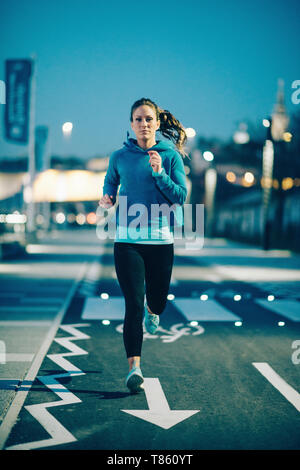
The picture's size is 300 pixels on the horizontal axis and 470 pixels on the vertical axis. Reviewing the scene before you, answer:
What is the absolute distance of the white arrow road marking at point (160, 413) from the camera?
4.33 m

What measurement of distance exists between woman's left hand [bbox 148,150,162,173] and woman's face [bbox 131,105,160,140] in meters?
0.37

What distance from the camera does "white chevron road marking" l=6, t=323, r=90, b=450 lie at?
3877mm

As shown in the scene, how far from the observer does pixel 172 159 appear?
5.06 metres

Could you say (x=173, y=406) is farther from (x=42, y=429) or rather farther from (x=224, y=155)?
(x=224, y=155)

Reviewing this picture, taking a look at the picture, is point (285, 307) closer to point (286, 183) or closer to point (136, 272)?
point (136, 272)

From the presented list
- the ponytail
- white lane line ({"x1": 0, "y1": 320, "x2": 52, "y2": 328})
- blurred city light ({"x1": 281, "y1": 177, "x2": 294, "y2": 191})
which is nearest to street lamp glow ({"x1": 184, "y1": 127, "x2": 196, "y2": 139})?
the ponytail

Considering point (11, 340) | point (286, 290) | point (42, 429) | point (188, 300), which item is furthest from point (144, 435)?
point (286, 290)

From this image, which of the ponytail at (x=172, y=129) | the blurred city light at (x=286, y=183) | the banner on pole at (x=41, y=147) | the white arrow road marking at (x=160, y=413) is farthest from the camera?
the blurred city light at (x=286, y=183)

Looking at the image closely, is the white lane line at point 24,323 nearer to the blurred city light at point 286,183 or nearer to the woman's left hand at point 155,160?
the woman's left hand at point 155,160

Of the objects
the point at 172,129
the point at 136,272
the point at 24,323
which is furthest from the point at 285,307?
the point at 136,272

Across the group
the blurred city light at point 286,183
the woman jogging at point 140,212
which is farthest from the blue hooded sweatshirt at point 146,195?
the blurred city light at point 286,183

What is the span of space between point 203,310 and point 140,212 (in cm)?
554

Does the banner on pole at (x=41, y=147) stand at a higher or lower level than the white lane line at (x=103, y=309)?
higher

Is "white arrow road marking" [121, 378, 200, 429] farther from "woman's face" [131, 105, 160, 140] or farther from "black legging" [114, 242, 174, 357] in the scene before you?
"woman's face" [131, 105, 160, 140]
